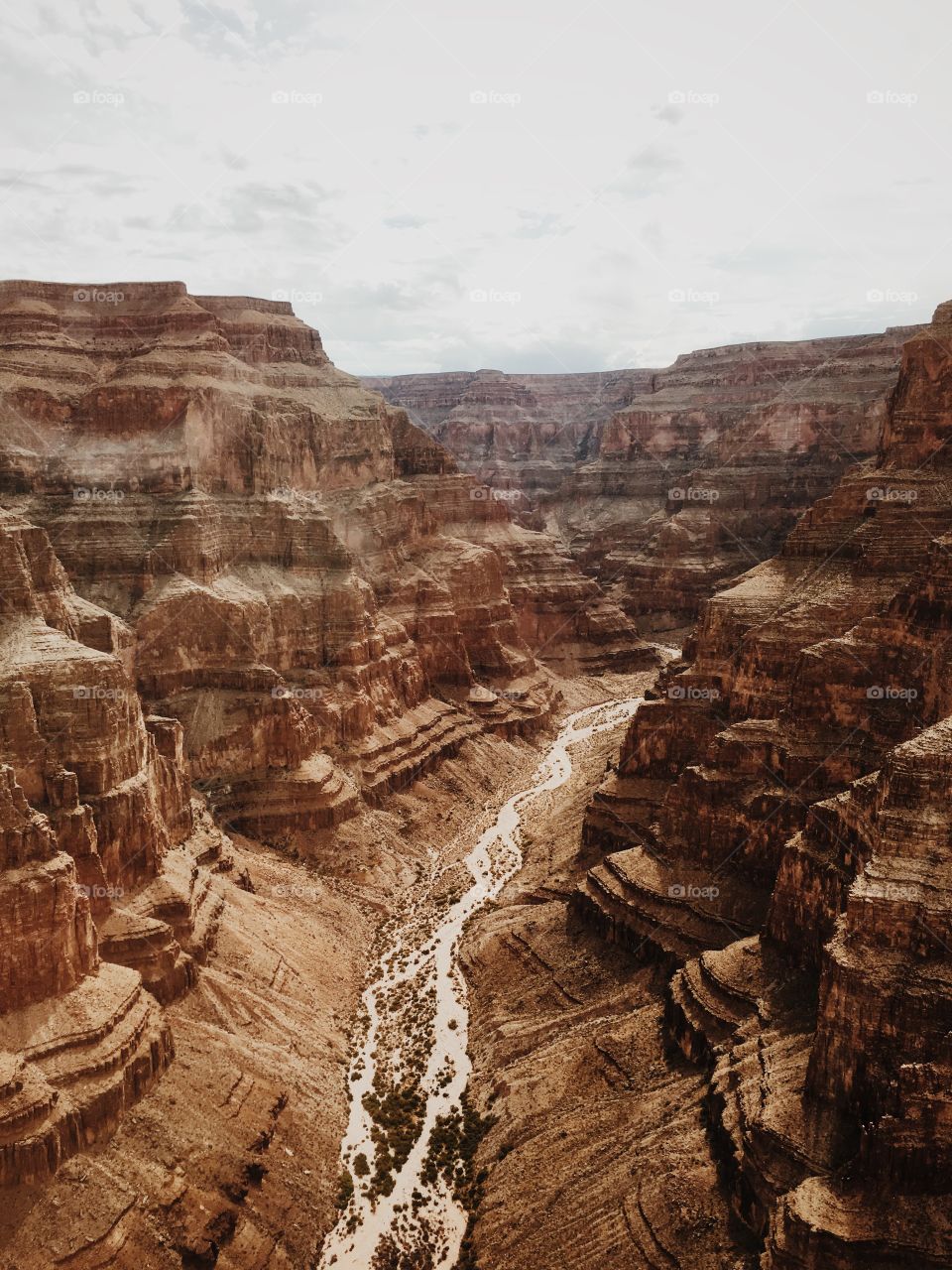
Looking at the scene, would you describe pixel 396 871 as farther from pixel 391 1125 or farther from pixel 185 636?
pixel 391 1125

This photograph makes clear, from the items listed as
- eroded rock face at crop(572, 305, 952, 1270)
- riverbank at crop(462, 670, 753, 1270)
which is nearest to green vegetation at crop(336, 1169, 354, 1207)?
riverbank at crop(462, 670, 753, 1270)

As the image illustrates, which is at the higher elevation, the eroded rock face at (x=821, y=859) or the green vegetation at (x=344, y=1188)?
the eroded rock face at (x=821, y=859)

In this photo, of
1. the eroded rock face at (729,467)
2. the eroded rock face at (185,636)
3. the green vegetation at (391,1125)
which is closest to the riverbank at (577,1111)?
the green vegetation at (391,1125)

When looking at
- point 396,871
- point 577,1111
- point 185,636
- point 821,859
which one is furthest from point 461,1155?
point 185,636

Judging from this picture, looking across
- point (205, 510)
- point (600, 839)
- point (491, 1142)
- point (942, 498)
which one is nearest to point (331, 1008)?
point (491, 1142)

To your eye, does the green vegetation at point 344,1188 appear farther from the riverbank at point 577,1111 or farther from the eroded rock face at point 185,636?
the eroded rock face at point 185,636

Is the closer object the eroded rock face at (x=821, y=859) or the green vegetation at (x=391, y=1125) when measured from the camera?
the eroded rock face at (x=821, y=859)
